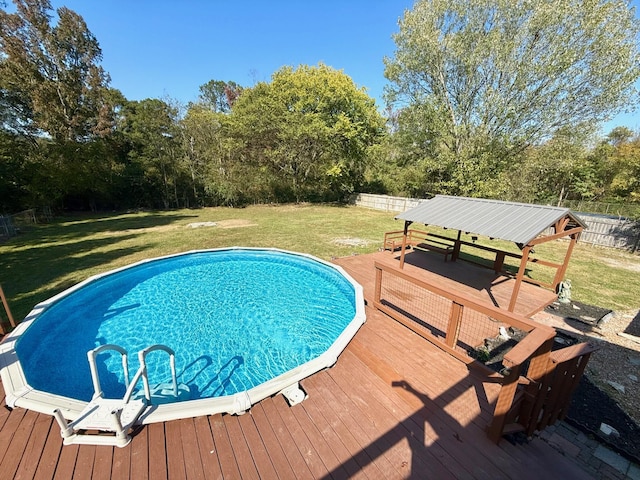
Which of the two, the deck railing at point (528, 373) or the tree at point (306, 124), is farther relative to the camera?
the tree at point (306, 124)

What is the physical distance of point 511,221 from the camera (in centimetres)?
604

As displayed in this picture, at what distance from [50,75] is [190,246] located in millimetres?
19919

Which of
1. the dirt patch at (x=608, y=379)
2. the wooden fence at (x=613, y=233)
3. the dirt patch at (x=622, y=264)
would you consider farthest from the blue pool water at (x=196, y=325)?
the wooden fence at (x=613, y=233)

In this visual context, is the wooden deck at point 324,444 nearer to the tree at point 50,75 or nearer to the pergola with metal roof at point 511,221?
the pergola with metal roof at point 511,221

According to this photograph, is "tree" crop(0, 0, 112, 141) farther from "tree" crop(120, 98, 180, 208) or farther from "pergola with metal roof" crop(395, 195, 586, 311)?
"pergola with metal roof" crop(395, 195, 586, 311)

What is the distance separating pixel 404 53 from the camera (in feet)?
54.1

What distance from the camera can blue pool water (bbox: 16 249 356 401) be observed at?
478 centimetres

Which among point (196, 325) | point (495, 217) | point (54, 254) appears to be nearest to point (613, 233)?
point (495, 217)

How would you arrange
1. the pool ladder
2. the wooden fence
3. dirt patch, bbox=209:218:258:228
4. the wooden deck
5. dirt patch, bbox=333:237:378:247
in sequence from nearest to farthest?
the wooden deck < the pool ladder < the wooden fence < dirt patch, bbox=333:237:378:247 < dirt patch, bbox=209:218:258:228

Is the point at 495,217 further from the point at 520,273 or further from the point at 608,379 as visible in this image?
the point at 608,379

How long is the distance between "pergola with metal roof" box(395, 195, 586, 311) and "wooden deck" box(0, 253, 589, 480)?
325 cm

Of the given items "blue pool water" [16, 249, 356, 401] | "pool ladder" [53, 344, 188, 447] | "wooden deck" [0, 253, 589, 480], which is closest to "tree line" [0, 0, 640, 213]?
"blue pool water" [16, 249, 356, 401]

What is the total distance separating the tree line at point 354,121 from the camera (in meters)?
13.5

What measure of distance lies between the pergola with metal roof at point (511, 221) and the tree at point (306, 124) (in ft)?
53.0
